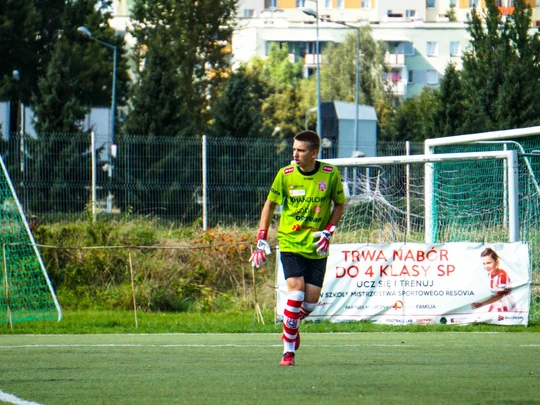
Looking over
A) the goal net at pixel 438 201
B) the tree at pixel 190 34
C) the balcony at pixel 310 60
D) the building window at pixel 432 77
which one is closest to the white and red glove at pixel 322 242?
the goal net at pixel 438 201

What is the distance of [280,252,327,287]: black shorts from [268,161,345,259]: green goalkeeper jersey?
7 cm

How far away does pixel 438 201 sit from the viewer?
56.0 ft

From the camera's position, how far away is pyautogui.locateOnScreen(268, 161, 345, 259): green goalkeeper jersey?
9.00 meters

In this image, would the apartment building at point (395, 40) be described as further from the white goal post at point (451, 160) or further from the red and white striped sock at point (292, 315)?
the red and white striped sock at point (292, 315)

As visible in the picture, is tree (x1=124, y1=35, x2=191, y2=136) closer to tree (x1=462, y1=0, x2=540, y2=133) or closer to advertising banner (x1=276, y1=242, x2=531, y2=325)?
tree (x1=462, y1=0, x2=540, y2=133)

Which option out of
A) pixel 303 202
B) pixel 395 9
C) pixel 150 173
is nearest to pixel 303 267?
pixel 303 202

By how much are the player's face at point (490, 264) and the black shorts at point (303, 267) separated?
571cm

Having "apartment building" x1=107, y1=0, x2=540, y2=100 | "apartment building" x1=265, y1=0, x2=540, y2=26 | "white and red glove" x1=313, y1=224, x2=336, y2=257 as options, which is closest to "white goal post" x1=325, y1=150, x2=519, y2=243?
"white and red glove" x1=313, y1=224, x2=336, y2=257

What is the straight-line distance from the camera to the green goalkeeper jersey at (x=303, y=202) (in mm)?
9000

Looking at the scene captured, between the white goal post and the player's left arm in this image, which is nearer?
the player's left arm

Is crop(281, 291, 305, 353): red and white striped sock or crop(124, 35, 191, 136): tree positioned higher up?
crop(124, 35, 191, 136): tree

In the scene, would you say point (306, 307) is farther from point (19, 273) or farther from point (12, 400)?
point (19, 273)

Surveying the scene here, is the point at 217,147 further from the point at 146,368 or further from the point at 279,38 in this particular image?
the point at 279,38

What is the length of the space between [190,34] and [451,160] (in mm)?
31463
